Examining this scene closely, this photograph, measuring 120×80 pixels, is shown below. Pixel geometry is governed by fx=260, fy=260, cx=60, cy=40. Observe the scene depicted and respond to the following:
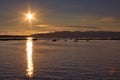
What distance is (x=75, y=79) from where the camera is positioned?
83.1 ft

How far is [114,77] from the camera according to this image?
87.2 feet

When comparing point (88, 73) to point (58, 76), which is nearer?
point (58, 76)

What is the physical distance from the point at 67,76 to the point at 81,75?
5.35ft

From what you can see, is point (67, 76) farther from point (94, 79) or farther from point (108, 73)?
point (108, 73)

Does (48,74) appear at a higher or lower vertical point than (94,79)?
higher

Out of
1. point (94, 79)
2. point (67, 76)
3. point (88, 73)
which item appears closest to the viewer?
point (94, 79)

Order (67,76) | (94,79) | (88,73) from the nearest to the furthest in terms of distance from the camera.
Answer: (94,79), (67,76), (88,73)

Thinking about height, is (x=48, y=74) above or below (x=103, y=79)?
above

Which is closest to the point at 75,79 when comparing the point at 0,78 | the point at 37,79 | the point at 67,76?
the point at 67,76

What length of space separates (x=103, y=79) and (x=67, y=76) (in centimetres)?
378

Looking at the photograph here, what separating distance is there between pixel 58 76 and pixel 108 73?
5926 mm

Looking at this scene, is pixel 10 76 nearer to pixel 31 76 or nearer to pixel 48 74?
pixel 31 76

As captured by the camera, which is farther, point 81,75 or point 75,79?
point 81,75

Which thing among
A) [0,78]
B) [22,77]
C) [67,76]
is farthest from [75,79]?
[0,78]
